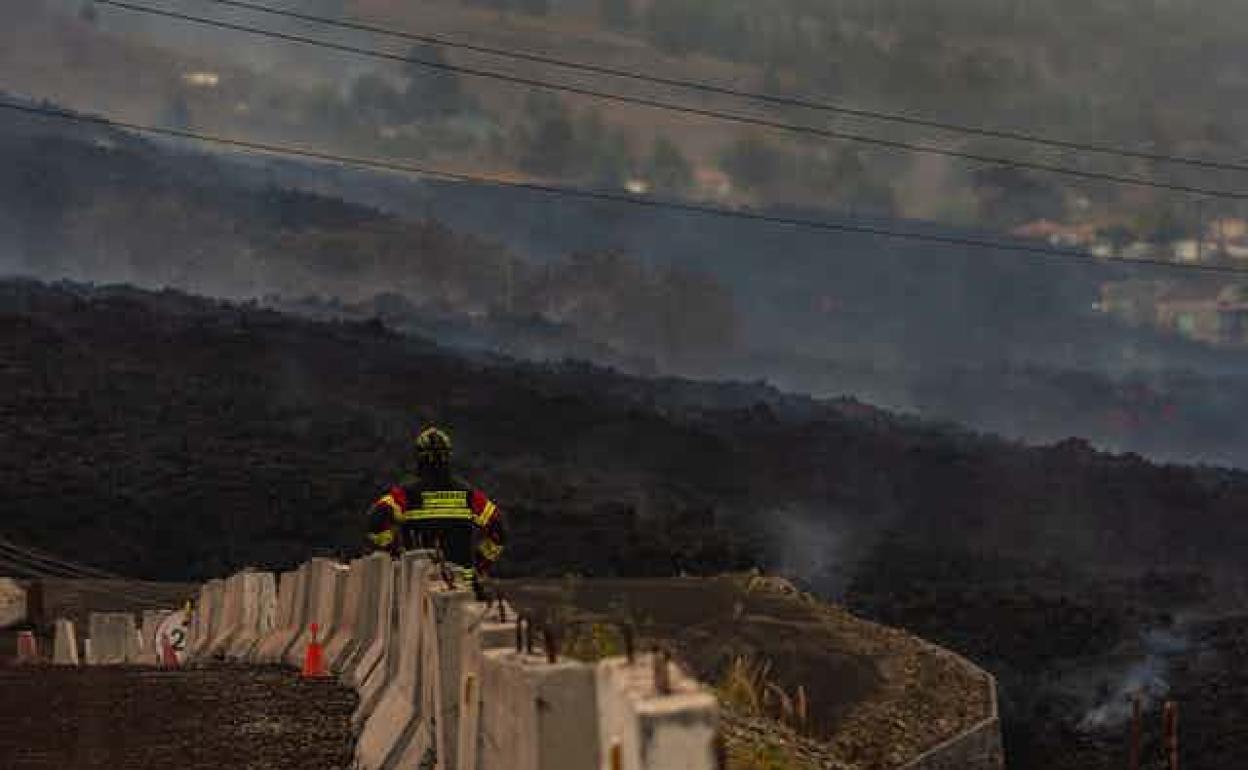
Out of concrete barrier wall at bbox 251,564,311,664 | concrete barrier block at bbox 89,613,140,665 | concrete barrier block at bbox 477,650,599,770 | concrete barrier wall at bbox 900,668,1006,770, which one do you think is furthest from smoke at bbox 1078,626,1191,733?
concrete barrier block at bbox 477,650,599,770

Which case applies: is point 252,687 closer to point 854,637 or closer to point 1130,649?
point 854,637

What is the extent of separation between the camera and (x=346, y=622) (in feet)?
41.8

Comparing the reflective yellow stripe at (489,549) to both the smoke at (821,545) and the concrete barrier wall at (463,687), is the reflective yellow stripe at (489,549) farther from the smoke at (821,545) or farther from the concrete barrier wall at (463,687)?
the smoke at (821,545)

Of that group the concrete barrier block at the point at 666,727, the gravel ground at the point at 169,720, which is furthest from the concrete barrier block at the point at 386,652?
the concrete barrier block at the point at 666,727

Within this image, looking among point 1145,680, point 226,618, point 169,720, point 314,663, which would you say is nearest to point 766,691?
point 226,618

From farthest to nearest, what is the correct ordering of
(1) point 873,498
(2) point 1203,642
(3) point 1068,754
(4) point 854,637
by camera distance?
(1) point 873,498 < (2) point 1203,642 < (3) point 1068,754 < (4) point 854,637

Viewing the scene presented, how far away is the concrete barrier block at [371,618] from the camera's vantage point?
10594 millimetres

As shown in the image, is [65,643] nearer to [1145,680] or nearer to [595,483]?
[1145,680]

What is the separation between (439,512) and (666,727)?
786 cm

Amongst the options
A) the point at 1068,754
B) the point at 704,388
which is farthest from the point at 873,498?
the point at 1068,754

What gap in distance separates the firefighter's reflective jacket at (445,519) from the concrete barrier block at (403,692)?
3.93 feet

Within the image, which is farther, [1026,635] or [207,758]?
[1026,635]

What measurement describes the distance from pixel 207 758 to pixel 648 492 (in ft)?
268

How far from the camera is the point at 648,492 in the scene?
8938cm
